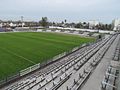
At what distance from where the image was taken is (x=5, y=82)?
1409 centimetres

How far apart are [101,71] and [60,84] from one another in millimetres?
5066

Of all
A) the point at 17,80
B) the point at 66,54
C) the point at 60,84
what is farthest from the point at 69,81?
the point at 66,54

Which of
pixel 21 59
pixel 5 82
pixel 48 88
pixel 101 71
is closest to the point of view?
pixel 48 88

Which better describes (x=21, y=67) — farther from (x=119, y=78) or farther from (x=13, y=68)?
(x=119, y=78)

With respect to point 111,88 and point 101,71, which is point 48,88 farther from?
point 101,71

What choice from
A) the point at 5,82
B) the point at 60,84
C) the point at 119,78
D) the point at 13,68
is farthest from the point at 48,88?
the point at 13,68

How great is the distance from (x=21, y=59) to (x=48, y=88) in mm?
12587

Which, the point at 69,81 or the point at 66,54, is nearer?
the point at 69,81

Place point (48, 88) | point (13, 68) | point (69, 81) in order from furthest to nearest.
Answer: point (13, 68) < point (69, 81) < point (48, 88)

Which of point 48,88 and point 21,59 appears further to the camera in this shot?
point 21,59

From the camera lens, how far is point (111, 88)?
1069cm

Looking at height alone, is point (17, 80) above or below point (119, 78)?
below

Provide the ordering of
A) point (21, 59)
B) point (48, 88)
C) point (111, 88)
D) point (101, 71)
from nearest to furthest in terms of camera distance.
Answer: point (111, 88), point (48, 88), point (101, 71), point (21, 59)

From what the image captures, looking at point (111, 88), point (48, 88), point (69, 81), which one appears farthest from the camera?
point (69, 81)
